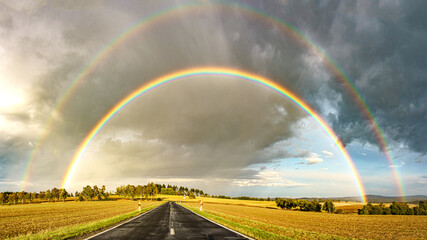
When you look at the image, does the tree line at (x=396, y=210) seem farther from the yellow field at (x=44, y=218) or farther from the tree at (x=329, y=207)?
the yellow field at (x=44, y=218)

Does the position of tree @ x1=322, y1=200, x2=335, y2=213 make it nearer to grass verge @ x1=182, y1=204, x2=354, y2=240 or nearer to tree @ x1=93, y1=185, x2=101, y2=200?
grass verge @ x1=182, y1=204, x2=354, y2=240

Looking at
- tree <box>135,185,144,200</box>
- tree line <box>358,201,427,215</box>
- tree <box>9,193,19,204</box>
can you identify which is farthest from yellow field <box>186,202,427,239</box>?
tree <box>9,193,19,204</box>

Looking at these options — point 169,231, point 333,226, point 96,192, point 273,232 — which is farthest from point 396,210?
point 96,192

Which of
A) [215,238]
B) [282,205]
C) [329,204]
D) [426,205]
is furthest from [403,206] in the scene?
[215,238]

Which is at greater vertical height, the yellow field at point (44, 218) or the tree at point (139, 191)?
the yellow field at point (44, 218)

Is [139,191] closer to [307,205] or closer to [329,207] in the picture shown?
[307,205]

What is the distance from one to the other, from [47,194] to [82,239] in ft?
694

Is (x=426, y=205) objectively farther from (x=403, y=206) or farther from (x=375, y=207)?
(x=375, y=207)

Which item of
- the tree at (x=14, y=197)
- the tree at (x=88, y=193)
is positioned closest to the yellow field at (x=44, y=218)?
the tree at (x=88, y=193)

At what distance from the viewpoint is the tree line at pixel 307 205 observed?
297ft

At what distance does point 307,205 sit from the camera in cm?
9219

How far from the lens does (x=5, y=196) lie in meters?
158

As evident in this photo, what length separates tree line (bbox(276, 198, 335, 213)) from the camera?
9062cm

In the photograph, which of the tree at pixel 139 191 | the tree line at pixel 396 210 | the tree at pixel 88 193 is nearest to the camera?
the tree line at pixel 396 210
